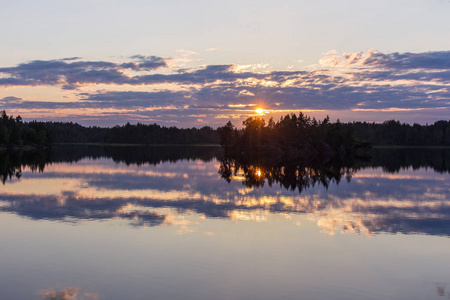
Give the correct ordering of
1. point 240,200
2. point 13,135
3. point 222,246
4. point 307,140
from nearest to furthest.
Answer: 1. point 222,246
2. point 240,200
3. point 307,140
4. point 13,135

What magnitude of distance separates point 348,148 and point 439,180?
324ft

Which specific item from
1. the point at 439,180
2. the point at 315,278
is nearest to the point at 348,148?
the point at 439,180

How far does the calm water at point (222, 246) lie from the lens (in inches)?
644

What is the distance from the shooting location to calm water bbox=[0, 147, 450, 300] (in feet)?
53.7

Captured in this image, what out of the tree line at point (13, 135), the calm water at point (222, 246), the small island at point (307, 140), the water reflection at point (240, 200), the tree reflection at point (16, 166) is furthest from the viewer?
the tree line at point (13, 135)

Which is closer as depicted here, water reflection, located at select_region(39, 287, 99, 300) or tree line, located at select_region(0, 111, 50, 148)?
water reflection, located at select_region(39, 287, 99, 300)

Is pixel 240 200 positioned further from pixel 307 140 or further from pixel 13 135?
pixel 13 135

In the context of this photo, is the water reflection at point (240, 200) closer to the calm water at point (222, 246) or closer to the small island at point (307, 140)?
the calm water at point (222, 246)

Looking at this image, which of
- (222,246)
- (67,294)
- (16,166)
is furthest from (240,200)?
(16,166)

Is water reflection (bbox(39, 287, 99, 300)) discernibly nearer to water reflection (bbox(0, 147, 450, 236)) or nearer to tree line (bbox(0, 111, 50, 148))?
water reflection (bbox(0, 147, 450, 236))

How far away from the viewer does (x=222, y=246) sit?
2236 cm

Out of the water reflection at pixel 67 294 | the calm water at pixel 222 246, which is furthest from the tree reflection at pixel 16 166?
the water reflection at pixel 67 294

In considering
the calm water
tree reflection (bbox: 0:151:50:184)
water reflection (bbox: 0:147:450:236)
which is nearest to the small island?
tree reflection (bbox: 0:151:50:184)

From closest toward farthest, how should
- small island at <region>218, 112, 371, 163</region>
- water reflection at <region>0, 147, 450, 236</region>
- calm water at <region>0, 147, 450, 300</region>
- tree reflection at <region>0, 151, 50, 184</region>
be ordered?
calm water at <region>0, 147, 450, 300</region> → water reflection at <region>0, 147, 450, 236</region> → tree reflection at <region>0, 151, 50, 184</region> → small island at <region>218, 112, 371, 163</region>
